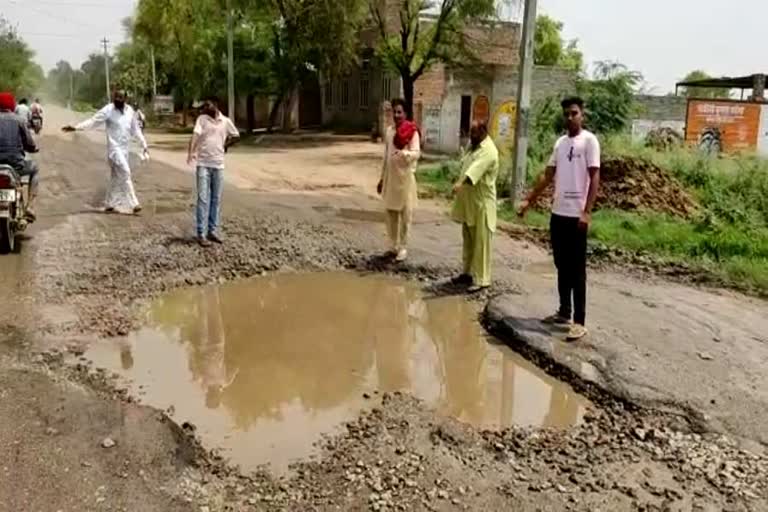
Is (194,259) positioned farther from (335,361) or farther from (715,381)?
(715,381)

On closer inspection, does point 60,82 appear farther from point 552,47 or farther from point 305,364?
point 305,364

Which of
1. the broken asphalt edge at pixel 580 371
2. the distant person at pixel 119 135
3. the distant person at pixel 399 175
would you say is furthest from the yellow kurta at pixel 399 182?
the distant person at pixel 119 135

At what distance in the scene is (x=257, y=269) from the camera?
8.06 metres

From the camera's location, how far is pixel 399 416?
15.0 ft

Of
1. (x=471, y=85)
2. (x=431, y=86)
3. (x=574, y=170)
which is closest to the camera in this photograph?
(x=574, y=170)

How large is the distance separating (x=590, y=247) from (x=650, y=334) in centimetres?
360

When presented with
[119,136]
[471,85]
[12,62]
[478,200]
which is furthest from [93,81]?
[478,200]

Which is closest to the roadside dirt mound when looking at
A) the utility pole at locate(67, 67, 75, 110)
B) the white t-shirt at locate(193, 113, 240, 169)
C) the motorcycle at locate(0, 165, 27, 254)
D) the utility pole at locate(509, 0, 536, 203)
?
the utility pole at locate(509, 0, 536, 203)

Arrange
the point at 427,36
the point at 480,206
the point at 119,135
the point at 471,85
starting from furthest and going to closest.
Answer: the point at 471,85 < the point at 427,36 < the point at 119,135 < the point at 480,206

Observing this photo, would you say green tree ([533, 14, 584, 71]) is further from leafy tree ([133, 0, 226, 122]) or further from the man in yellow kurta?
the man in yellow kurta

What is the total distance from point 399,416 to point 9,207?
18.6ft

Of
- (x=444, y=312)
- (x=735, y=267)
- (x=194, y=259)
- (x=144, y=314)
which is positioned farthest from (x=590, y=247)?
(x=144, y=314)

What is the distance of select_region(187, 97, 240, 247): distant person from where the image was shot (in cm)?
887

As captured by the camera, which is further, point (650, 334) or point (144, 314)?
point (144, 314)
